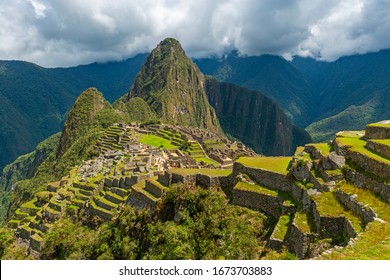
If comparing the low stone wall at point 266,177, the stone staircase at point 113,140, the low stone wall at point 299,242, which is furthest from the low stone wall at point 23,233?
the stone staircase at point 113,140

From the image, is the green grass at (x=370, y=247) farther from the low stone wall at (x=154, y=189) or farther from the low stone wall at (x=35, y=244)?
the low stone wall at (x=35, y=244)

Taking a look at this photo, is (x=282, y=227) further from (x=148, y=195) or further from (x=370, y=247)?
(x=148, y=195)

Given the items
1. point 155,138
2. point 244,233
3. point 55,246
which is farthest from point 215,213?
point 155,138

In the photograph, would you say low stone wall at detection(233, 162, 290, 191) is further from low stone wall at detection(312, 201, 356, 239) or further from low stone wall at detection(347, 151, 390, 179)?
low stone wall at detection(312, 201, 356, 239)

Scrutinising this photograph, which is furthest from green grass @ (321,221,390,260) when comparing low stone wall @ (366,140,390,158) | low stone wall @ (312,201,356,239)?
low stone wall @ (366,140,390,158)

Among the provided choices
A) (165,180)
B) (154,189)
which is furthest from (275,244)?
(154,189)

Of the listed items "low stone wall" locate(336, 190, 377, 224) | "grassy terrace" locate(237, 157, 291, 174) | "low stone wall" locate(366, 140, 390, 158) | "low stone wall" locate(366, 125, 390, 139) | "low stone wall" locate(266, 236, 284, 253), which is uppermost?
"low stone wall" locate(366, 125, 390, 139)
